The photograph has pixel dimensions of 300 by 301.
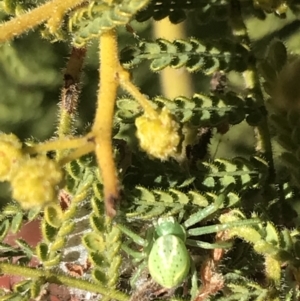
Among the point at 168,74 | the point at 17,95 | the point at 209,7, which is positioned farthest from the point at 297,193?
the point at 17,95

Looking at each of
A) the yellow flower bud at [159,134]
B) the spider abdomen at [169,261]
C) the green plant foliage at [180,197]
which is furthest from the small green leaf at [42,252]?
the yellow flower bud at [159,134]

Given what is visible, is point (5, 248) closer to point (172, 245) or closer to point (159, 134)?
point (172, 245)

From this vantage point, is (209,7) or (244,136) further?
(244,136)

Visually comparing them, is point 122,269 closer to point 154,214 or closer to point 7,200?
point 154,214

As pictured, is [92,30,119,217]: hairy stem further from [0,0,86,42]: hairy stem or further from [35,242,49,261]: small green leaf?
[35,242,49,261]: small green leaf

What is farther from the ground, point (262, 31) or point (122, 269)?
point (262, 31)

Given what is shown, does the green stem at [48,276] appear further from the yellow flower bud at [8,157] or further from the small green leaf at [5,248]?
the yellow flower bud at [8,157]

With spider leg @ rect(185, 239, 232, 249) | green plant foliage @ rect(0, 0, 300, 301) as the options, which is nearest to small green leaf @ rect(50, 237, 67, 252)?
green plant foliage @ rect(0, 0, 300, 301)
